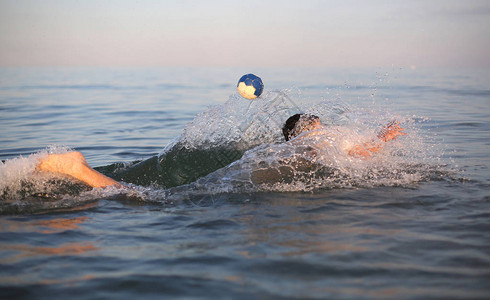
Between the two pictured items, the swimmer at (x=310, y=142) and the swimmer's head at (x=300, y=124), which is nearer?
the swimmer at (x=310, y=142)

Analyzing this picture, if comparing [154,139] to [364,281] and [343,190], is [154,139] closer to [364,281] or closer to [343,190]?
[343,190]

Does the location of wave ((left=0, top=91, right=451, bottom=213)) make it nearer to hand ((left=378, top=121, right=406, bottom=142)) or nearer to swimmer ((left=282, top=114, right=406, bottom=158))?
swimmer ((left=282, top=114, right=406, bottom=158))

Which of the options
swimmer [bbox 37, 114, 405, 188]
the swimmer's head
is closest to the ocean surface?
swimmer [bbox 37, 114, 405, 188]

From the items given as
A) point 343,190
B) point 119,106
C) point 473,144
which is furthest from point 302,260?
point 119,106

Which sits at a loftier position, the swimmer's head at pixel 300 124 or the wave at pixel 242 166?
the swimmer's head at pixel 300 124

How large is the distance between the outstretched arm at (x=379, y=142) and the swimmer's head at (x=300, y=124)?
66cm

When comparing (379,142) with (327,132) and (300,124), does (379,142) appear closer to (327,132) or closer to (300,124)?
(327,132)

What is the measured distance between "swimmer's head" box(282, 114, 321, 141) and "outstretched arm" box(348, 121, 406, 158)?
66cm

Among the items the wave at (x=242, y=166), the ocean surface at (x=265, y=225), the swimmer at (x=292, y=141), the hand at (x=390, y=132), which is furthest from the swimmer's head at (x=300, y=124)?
the hand at (x=390, y=132)

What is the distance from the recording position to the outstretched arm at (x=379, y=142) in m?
6.72

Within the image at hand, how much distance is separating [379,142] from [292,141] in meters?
1.29

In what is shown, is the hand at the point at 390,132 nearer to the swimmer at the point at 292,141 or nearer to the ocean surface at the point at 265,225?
the swimmer at the point at 292,141

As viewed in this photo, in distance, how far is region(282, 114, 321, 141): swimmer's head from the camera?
6871mm

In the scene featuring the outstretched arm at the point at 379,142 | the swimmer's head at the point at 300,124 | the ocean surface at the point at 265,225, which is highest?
the swimmer's head at the point at 300,124
